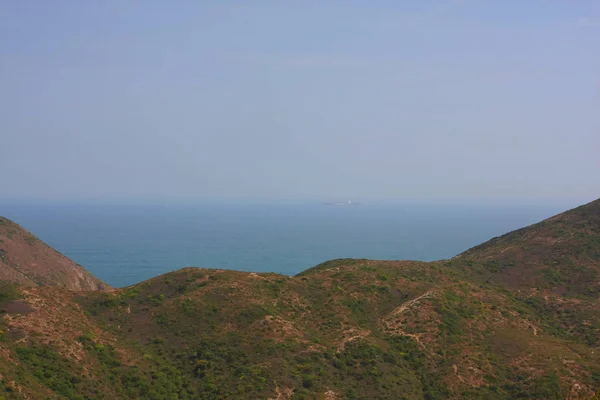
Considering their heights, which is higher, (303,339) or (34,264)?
(34,264)

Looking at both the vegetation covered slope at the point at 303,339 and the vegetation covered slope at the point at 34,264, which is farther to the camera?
the vegetation covered slope at the point at 34,264

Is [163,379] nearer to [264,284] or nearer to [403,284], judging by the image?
[264,284]

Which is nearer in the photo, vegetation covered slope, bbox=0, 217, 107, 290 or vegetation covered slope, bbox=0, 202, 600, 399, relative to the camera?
vegetation covered slope, bbox=0, 202, 600, 399

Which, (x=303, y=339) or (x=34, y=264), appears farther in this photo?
(x=34, y=264)
